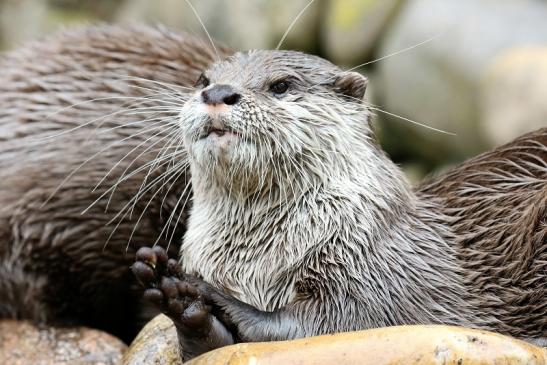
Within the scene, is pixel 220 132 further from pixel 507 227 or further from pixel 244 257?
pixel 507 227

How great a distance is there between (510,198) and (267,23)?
5097 mm

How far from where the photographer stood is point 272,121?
2.87m

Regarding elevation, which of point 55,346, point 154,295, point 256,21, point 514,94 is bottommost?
point 55,346

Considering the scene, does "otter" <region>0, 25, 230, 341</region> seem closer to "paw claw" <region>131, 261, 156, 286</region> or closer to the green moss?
"paw claw" <region>131, 261, 156, 286</region>

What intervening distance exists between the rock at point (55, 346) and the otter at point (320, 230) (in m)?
0.71

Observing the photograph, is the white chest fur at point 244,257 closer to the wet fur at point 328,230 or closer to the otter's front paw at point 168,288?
the wet fur at point 328,230

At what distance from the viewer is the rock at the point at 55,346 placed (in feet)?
12.0

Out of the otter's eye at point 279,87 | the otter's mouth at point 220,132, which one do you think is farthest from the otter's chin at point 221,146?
the otter's eye at point 279,87

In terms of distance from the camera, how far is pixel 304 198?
300cm

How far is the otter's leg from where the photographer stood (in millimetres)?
2684

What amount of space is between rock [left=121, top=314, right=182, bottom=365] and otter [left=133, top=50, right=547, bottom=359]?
26 centimetres

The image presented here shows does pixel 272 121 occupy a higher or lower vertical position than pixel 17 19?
lower

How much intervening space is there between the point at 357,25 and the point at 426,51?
2.69ft

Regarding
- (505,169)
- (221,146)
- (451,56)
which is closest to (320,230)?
(221,146)
